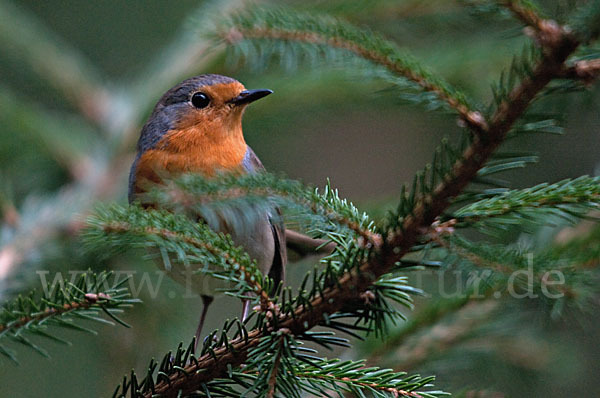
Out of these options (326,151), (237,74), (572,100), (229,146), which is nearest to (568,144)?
(326,151)

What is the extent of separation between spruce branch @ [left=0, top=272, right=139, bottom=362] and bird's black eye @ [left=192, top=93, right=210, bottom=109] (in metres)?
1.45

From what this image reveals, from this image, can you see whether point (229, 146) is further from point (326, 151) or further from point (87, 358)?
point (326, 151)

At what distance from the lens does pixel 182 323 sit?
307 centimetres

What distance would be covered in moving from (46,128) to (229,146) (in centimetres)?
96

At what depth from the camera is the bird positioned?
267 cm

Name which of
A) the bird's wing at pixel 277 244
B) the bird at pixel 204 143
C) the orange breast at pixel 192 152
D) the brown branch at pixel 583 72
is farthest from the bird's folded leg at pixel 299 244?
Result: the brown branch at pixel 583 72

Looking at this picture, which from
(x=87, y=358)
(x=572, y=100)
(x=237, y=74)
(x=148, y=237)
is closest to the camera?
(x=148, y=237)

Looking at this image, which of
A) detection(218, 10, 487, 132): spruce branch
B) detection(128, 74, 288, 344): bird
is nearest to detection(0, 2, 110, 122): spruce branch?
detection(128, 74, 288, 344): bird

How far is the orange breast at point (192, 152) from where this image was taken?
2688 millimetres

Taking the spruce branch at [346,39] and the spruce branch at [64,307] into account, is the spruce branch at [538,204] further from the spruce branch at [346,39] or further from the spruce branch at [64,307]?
the spruce branch at [64,307]

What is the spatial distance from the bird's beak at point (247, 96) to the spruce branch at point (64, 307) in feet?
3.84

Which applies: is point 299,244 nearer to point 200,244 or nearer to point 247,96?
point 247,96

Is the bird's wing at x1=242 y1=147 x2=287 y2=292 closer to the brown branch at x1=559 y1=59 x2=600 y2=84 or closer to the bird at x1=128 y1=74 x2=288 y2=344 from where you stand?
the bird at x1=128 y1=74 x2=288 y2=344

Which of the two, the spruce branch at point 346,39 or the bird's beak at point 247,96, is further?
the bird's beak at point 247,96
